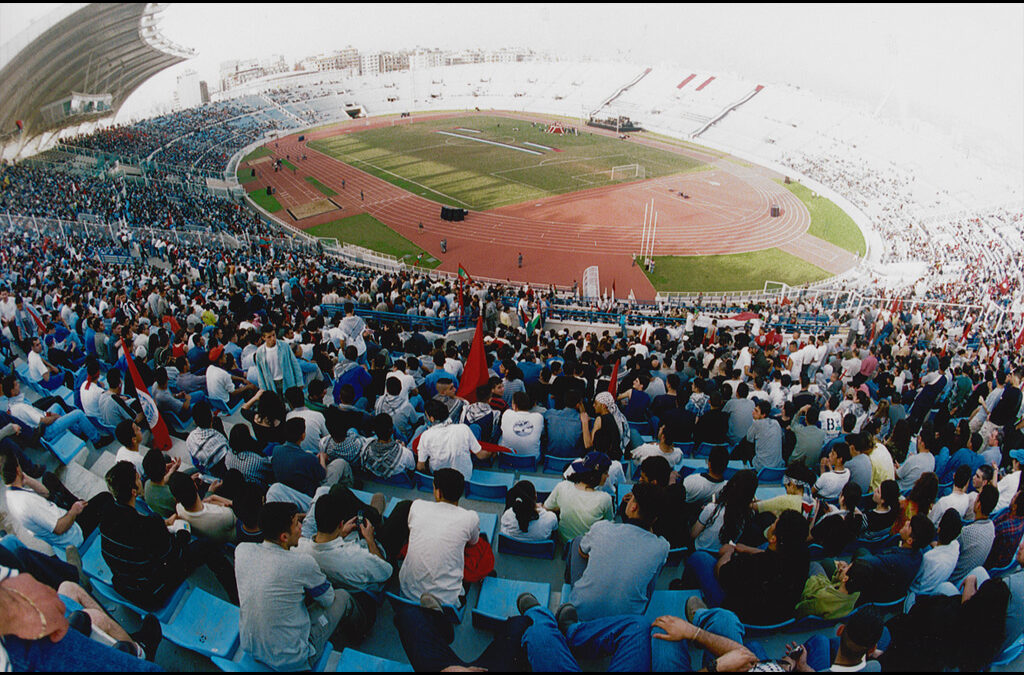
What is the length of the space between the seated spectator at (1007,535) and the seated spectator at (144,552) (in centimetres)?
613

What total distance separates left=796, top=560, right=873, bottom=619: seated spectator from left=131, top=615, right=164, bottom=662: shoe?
14.3 ft

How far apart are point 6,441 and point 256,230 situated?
28255 mm

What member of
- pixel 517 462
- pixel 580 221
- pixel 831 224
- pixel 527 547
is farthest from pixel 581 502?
pixel 831 224

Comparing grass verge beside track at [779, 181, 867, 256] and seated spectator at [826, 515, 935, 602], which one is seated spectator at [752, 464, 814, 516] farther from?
grass verge beside track at [779, 181, 867, 256]

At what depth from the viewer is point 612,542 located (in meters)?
3.47

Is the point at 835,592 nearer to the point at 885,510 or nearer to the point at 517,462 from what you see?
the point at 885,510

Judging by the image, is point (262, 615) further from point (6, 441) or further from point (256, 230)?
point (256, 230)

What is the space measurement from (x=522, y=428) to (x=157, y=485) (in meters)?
3.37

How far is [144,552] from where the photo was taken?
3.46 metres

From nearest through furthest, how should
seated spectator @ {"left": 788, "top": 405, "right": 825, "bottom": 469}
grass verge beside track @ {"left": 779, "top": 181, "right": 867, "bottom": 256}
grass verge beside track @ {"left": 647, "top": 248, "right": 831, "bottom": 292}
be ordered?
1. seated spectator @ {"left": 788, "top": 405, "right": 825, "bottom": 469}
2. grass verge beside track @ {"left": 647, "top": 248, "right": 831, "bottom": 292}
3. grass verge beside track @ {"left": 779, "top": 181, "right": 867, "bottom": 256}

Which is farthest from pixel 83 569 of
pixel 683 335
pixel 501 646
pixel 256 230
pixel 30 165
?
pixel 30 165

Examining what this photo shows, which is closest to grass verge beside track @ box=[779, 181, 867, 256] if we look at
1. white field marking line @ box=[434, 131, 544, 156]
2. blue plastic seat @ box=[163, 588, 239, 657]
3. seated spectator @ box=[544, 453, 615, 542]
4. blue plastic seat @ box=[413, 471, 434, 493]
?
white field marking line @ box=[434, 131, 544, 156]

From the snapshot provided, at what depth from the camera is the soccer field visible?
135 feet

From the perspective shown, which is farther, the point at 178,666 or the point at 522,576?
the point at 522,576
